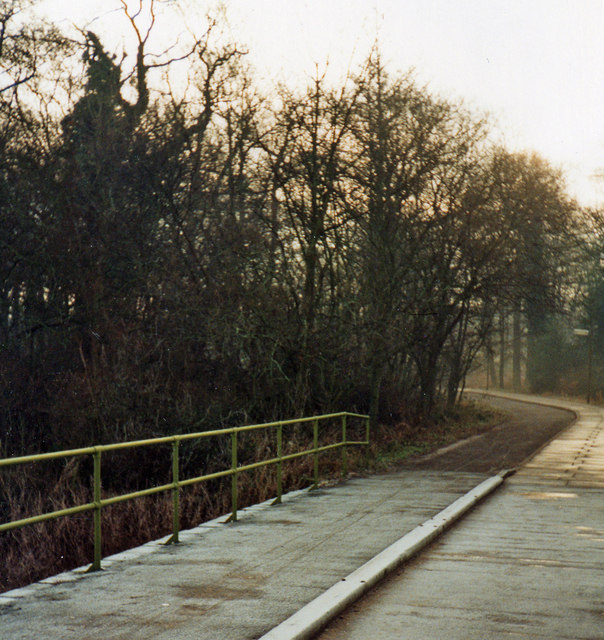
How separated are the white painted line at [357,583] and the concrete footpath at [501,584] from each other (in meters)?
0.09

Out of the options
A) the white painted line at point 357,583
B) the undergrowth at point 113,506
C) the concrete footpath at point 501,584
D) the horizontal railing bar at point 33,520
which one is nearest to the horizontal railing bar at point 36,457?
the horizontal railing bar at point 33,520

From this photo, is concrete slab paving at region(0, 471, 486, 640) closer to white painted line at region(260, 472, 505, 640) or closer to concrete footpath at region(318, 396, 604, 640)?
white painted line at region(260, 472, 505, 640)

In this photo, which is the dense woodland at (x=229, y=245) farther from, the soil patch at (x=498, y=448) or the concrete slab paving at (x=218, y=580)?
the concrete slab paving at (x=218, y=580)

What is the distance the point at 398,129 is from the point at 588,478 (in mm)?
10452

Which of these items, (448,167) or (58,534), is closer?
(58,534)

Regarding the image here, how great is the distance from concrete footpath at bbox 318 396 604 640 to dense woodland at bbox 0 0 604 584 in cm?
841

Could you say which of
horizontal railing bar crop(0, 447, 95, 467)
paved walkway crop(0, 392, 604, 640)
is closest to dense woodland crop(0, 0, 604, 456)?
paved walkway crop(0, 392, 604, 640)

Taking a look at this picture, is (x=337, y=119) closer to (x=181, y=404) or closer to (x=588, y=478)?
(x=181, y=404)

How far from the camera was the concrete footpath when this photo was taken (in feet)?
20.2

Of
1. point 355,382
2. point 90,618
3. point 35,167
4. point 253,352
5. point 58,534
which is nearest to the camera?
point 90,618

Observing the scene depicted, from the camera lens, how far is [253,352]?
67.1 feet

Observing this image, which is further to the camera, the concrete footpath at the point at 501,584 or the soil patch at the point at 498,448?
the soil patch at the point at 498,448

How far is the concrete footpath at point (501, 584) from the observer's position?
6148 millimetres

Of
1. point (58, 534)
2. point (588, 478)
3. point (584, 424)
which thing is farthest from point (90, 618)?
point (584, 424)
